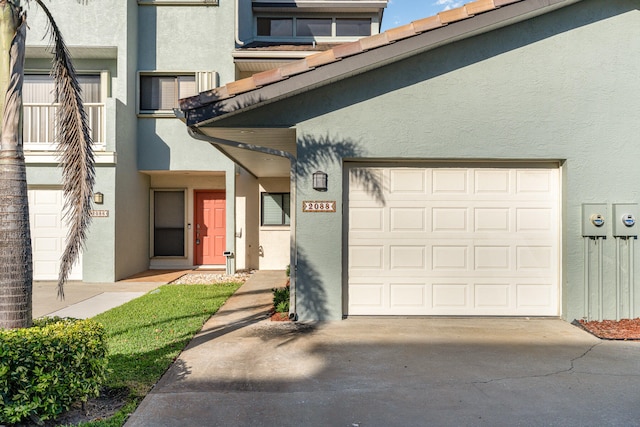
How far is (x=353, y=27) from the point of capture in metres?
14.0

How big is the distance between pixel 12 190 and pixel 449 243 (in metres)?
5.70

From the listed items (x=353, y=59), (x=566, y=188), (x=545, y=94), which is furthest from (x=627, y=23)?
(x=353, y=59)

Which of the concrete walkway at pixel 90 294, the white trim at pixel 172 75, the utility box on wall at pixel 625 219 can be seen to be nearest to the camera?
the utility box on wall at pixel 625 219

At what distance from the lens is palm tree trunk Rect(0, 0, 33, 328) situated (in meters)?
3.44

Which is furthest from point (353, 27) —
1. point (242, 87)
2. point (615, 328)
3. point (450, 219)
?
point (615, 328)

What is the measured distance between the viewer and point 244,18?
41.6ft

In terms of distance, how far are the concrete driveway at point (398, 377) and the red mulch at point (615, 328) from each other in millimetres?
194

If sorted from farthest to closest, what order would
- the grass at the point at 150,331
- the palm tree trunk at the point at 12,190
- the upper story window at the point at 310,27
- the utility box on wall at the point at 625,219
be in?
the upper story window at the point at 310,27
the utility box on wall at the point at 625,219
the grass at the point at 150,331
the palm tree trunk at the point at 12,190

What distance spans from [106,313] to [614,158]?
28.5 ft

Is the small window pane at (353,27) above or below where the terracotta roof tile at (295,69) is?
above

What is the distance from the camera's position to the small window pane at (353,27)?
13.9m

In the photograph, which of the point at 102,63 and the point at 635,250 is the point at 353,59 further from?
the point at 102,63

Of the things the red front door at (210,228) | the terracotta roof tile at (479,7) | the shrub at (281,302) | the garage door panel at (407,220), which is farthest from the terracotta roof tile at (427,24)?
the red front door at (210,228)

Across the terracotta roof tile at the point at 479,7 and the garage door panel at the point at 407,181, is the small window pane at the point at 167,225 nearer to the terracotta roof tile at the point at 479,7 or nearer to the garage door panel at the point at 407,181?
the garage door panel at the point at 407,181
